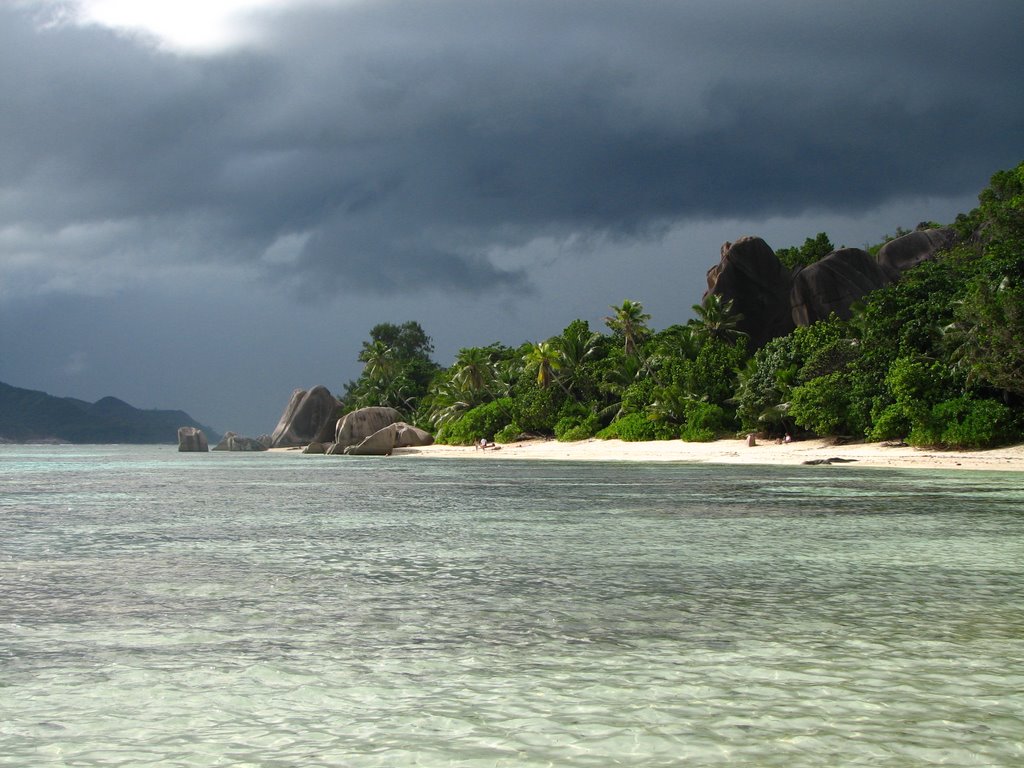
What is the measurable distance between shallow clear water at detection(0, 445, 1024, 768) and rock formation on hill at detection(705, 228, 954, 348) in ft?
155

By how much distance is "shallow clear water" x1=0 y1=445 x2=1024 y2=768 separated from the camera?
12.3ft

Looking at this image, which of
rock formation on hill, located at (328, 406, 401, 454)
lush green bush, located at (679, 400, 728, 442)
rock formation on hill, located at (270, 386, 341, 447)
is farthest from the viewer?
rock formation on hill, located at (270, 386, 341, 447)

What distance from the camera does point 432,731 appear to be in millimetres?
3881

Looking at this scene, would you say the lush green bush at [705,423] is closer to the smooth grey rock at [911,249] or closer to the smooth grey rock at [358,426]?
the smooth grey rock at [911,249]

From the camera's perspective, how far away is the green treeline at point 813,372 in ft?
103

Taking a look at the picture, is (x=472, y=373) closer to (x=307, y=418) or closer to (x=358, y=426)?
(x=358, y=426)

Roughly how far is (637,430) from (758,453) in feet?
40.1

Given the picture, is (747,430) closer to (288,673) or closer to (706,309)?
(706,309)

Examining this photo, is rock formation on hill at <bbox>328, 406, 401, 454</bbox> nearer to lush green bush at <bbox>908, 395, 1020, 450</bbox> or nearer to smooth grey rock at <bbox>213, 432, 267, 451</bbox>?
smooth grey rock at <bbox>213, 432, 267, 451</bbox>

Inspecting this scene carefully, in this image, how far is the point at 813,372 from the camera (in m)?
39.9

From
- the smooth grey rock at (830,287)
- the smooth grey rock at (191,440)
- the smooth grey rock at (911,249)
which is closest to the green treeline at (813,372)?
the smooth grey rock at (830,287)

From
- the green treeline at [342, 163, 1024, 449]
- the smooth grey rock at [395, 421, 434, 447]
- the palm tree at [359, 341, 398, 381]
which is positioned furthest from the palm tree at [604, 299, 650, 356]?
the palm tree at [359, 341, 398, 381]

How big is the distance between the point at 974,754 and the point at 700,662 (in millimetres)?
1661

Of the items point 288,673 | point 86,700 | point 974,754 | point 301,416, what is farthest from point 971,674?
point 301,416
